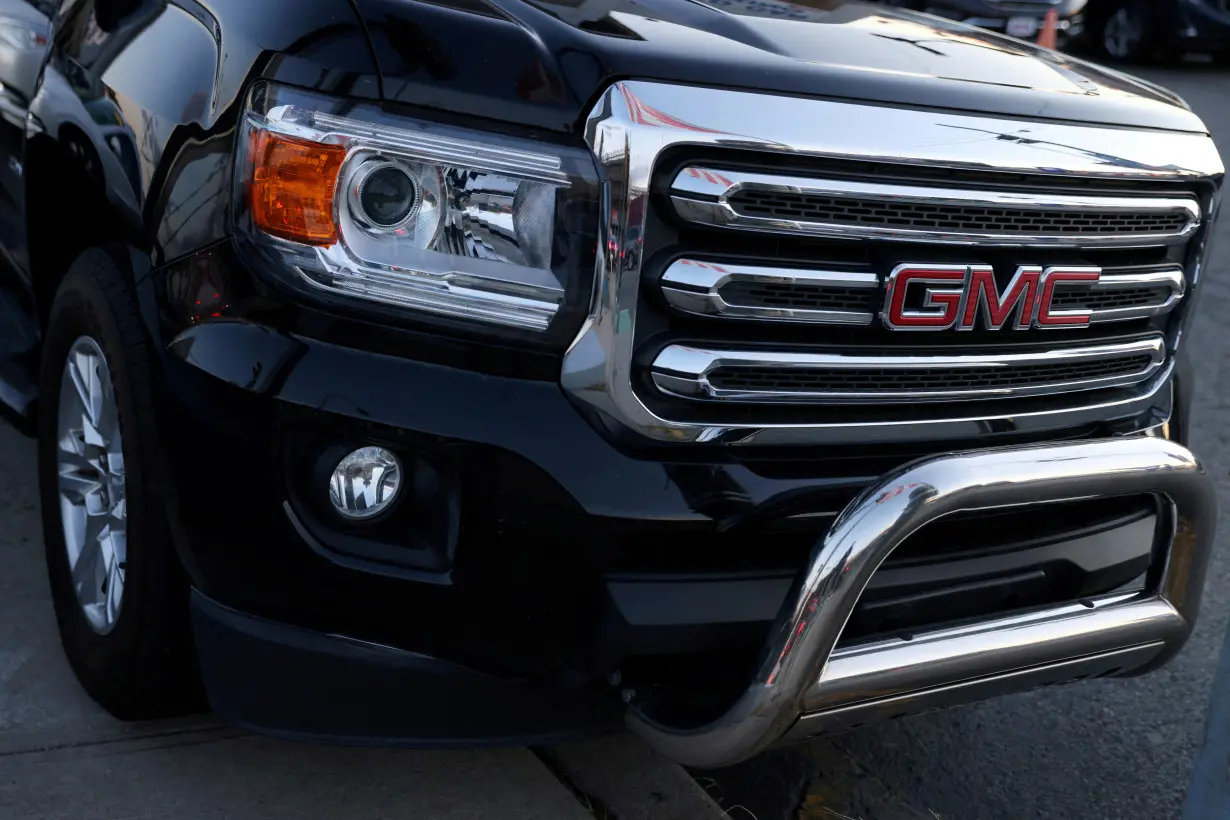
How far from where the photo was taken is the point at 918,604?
217cm

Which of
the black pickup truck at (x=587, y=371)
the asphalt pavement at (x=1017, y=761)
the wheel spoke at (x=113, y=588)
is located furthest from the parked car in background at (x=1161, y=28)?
the wheel spoke at (x=113, y=588)

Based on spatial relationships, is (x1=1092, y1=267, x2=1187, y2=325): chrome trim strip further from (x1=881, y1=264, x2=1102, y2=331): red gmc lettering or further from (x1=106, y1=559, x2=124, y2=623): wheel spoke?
(x1=106, y1=559, x2=124, y2=623): wheel spoke

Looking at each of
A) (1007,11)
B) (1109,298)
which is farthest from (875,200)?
(1007,11)

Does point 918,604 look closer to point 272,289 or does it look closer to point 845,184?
point 845,184

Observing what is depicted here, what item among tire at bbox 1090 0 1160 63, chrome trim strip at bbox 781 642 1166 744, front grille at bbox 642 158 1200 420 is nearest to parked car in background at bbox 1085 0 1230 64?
tire at bbox 1090 0 1160 63

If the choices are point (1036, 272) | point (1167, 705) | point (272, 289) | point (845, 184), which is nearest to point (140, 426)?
point (272, 289)

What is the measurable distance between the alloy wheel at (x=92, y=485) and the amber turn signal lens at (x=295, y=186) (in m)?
0.59

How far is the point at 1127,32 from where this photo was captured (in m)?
12.9

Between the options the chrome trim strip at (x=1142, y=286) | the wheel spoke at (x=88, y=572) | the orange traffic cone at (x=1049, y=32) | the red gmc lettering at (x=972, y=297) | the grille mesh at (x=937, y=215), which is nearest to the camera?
the grille mesh at (x=937, y=215)

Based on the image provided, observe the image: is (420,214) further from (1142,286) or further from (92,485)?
(1142,286)

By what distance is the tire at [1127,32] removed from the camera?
1274cm

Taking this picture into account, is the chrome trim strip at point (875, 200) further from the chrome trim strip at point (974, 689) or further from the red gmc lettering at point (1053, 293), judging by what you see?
the chrome trim strip at point (974, 689)

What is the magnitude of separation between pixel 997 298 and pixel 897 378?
0.21 metres

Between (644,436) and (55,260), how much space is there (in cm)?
145
